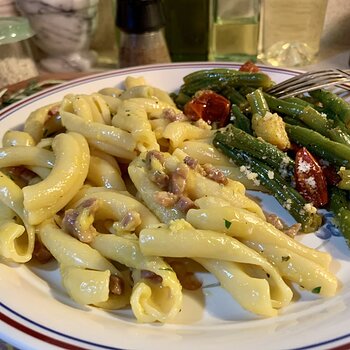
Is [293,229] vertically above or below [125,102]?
below

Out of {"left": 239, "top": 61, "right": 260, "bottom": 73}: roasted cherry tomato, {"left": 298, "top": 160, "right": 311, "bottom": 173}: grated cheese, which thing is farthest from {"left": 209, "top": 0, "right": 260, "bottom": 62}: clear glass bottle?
{"left": 298, "top": 160, "right": 311, "bottom": 173}: grated cheese

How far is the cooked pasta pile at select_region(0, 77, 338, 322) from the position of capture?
1.05m

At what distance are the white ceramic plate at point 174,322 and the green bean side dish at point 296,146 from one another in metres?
0.15

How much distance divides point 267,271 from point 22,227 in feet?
1.69

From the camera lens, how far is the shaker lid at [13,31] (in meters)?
1.94

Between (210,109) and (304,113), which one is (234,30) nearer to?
(210,109)

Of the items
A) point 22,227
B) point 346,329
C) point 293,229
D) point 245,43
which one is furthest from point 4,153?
point 245,43

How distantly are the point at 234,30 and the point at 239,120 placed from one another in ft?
2.87

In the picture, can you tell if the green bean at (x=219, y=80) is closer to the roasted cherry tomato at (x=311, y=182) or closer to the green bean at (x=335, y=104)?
the green bean at (x=335, y=104)

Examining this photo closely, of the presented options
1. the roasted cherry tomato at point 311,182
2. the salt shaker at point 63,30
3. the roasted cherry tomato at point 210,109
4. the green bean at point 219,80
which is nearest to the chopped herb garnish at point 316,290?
the roasted cherry tomato at point 311,182

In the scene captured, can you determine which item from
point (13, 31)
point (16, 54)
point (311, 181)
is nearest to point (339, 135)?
point (311, 181)

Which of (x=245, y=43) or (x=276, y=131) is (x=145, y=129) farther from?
(x=245, y=43)

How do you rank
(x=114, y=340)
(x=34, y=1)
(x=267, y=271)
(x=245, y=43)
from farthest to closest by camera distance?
(x=245, y=43) → (x=34, y=1) → (x=267, y=271) → (x=114, y=340)

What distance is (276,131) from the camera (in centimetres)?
142
